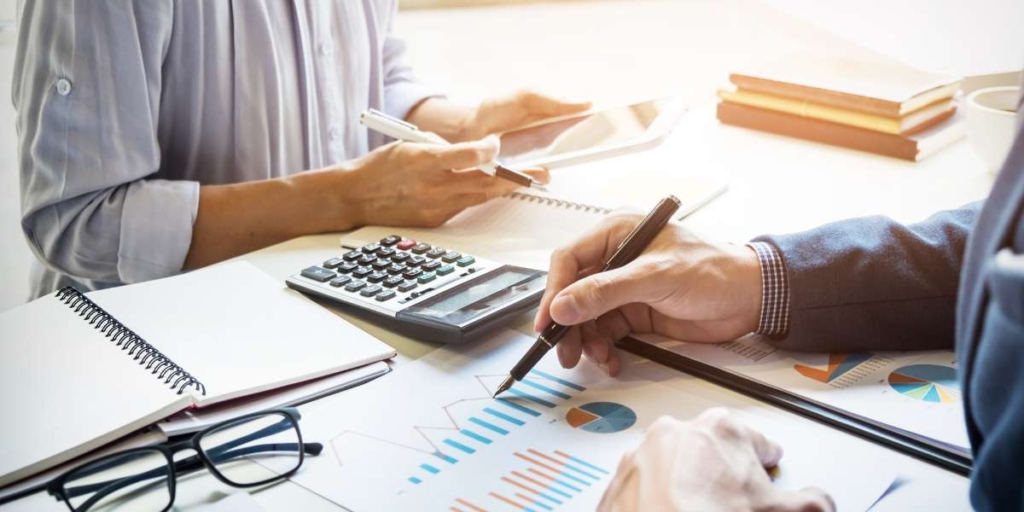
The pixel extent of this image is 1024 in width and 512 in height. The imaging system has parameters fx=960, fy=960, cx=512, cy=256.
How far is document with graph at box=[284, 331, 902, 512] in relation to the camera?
0.63 metres

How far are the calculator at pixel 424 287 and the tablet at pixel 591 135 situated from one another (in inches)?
10.2

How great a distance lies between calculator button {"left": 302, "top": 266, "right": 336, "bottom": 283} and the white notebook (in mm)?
26

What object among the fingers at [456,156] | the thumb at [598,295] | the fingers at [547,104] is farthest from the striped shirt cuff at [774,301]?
the fingers at [547,104]

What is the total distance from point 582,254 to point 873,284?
0.25 m

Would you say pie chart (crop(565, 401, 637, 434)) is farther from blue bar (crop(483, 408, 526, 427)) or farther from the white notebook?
the white notebook

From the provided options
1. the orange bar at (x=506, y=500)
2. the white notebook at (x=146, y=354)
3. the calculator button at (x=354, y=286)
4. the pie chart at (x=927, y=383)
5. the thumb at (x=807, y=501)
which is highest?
the thumb at (x=807, y=501)

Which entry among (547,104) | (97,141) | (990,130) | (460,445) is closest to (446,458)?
(460,445)

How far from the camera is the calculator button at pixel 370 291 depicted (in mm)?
884

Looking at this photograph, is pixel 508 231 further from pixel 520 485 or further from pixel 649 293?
pixel 520 485

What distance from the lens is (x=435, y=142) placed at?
47.3 inches

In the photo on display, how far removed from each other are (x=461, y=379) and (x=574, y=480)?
0.17 meters

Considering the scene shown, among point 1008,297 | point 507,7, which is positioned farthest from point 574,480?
point 507,7

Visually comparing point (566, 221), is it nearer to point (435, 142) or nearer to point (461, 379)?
point (435, 142)

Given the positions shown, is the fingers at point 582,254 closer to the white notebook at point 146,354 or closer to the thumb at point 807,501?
the white notebook at point 146,354
